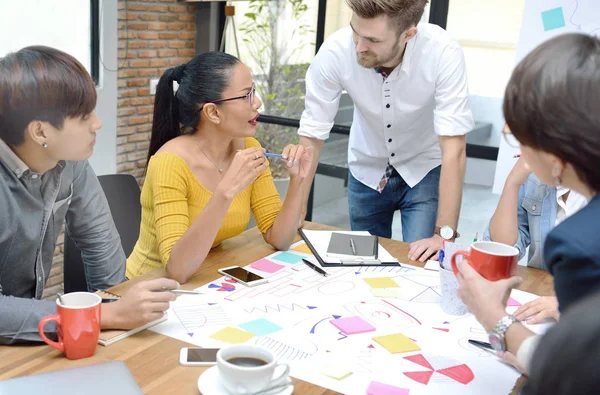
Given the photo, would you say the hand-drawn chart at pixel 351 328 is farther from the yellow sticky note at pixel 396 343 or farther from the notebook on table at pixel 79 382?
the notebook on table at pixel 79 382

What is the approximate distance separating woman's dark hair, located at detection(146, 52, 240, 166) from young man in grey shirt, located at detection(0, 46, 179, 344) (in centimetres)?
41

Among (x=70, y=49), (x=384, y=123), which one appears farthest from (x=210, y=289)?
(x=70, y=49)

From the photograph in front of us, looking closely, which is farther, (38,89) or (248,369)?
(38,89)

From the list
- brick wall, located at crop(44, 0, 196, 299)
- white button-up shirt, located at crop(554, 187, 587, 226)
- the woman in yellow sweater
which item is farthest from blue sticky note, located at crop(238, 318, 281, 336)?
brick wall, located at crop(44, 0, 196, 299)

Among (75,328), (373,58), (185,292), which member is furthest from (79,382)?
(373,58)

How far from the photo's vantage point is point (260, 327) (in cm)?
142

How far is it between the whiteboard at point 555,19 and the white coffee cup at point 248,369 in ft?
7.11

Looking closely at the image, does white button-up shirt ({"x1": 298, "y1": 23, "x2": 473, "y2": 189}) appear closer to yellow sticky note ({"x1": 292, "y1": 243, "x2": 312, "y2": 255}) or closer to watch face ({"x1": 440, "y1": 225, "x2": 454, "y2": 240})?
watch face ({"x1": 440, "y1": 225, "x2": 454, "y2": 240})

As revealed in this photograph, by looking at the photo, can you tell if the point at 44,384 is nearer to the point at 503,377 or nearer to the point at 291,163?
the point at 503,377

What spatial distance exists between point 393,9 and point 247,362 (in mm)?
1456

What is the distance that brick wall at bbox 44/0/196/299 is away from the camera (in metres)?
3.93

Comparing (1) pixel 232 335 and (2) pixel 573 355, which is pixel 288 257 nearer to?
(1) pixel 232 335

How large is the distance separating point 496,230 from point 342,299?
2.04 ft

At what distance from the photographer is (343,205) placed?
14.0 feet
